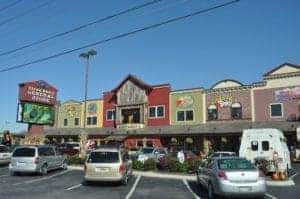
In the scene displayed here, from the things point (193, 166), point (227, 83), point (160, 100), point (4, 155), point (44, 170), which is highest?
point (227, 83)

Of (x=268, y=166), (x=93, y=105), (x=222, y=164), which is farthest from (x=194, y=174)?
(x=93, y=105)

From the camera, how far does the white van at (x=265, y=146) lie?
86.3ft

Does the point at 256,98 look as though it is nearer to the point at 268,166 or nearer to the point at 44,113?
the point at 268,166

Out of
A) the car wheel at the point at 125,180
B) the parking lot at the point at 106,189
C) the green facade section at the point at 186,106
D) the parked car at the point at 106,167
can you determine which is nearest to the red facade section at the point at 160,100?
the green facade section at the point at 186,106

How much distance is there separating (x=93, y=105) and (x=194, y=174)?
3699cm

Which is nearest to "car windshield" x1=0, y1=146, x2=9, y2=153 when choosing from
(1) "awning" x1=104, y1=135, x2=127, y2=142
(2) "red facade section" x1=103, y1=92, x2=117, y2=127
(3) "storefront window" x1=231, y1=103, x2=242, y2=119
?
(1) "awning" x1=104, y1=135, x2=127, y2=142

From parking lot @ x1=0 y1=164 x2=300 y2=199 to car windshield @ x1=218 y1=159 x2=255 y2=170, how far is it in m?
1.72

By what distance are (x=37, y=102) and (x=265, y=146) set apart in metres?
40.3

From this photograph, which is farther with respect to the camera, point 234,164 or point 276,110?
point 276,110

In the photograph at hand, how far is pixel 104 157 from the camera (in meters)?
21.1

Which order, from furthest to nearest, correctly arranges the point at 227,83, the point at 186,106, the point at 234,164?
the point at 186,106 → the point at 227,83 → the point at 234,164

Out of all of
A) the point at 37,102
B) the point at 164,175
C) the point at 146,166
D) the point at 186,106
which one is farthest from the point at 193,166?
the point at 37,102

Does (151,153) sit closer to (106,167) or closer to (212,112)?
(212,112)

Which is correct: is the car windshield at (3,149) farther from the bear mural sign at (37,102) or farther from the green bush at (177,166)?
the bear mural sign at (37,102)
